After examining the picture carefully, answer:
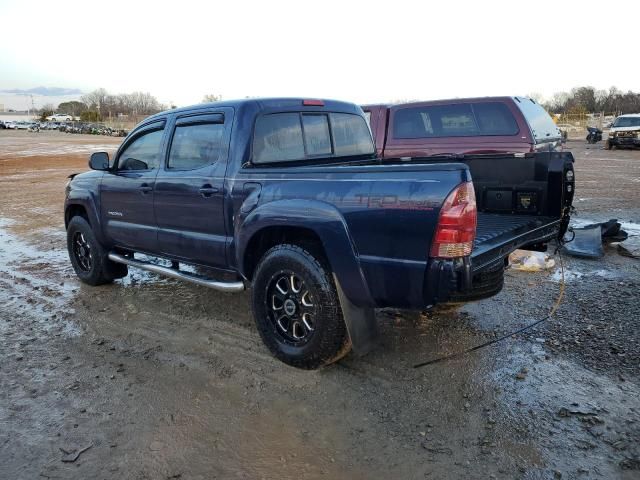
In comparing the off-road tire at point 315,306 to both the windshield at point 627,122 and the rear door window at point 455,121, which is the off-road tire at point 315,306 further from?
the windshield at point 627,122

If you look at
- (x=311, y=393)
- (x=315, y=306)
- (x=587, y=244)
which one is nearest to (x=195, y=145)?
(x=315, y=306)

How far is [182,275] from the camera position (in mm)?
4734

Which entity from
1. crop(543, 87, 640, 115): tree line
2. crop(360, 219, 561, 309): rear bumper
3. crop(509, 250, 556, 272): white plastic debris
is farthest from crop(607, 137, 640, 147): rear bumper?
crop(543, 87, 640, 115): tree line

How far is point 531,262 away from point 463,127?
328 centimetres

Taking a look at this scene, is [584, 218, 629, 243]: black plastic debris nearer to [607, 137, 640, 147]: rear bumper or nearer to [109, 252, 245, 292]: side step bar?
[109, 252, 245, 292]: side step bar

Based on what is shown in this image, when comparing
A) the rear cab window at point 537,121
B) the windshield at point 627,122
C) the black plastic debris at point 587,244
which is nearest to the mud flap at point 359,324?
the black plastic debris at point 587,244

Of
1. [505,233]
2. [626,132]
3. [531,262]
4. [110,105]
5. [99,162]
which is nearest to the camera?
[505,233]

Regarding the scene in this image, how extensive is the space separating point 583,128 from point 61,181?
4539 centimetres

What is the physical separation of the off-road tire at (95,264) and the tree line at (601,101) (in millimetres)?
61873

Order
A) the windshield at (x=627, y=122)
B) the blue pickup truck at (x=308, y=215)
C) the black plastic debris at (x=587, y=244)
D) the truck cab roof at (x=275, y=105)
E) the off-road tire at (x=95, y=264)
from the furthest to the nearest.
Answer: the windshield at (x=627, y=122) < the black plastic debris at (x=587, y=244) < the off-road tire at (x=95, y=264) < the truck cab roof at (x=275, y=105) < the blue pickup truck at (x=308, y=215)

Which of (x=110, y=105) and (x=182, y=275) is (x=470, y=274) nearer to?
(x=182, y=275)

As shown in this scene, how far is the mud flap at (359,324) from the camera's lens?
3561 millimetres

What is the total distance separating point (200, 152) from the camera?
4.56 m

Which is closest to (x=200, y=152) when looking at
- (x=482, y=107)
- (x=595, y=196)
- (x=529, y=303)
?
(x=529, y=303)
